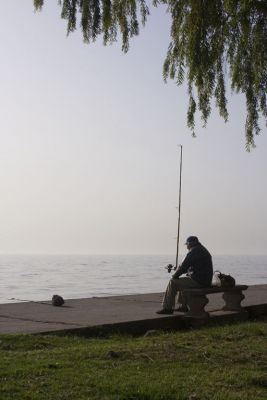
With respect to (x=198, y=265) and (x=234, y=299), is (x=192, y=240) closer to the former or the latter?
(x=198, y=265)

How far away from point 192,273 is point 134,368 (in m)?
4.36

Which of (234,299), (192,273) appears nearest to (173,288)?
(192,273)

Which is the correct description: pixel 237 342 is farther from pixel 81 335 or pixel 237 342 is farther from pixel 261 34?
pixel 261 34

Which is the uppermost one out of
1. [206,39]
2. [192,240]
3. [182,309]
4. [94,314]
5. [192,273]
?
[206,39]

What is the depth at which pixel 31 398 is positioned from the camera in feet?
16.4

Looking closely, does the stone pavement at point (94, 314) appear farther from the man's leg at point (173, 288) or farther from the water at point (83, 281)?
the water at point (83, 281)

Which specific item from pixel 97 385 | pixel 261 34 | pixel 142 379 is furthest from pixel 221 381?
pixel 261 34

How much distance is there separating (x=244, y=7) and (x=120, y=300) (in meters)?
7.19

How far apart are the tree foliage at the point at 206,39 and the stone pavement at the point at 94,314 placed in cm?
314

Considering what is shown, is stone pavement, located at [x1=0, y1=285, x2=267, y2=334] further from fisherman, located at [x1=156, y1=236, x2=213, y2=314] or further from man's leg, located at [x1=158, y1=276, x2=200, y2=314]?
fisherman, located at [x1=156, y1=236, x2=213, y2=314]

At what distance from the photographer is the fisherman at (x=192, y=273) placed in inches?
407

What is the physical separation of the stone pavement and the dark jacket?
2.21 ft

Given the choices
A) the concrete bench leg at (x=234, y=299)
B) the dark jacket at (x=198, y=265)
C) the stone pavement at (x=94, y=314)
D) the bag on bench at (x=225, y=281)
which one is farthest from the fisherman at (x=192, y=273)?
the concrete bench leg at (x=234, y=299)

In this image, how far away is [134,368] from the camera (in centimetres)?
620
